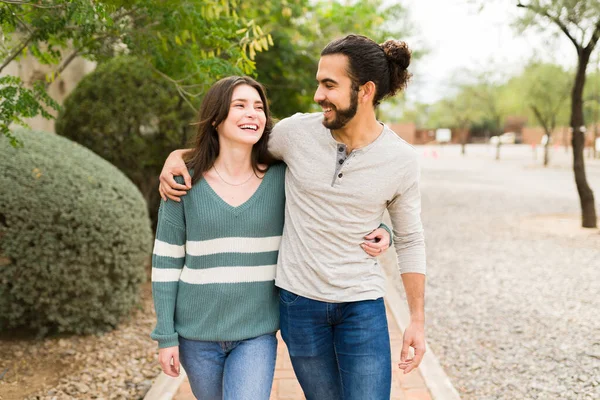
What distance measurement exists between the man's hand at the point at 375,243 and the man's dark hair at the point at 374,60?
1.71ft

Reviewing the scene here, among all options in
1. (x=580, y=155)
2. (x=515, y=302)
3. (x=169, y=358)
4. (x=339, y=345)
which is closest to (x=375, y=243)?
(x=339, y=345)

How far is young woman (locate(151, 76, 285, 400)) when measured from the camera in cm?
226

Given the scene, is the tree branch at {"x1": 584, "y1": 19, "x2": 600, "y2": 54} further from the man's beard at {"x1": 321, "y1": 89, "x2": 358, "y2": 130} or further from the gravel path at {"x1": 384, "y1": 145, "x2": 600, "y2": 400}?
the man's beard at {"x1": 321, "y1": 89, "x2": 358, "y2": 130}

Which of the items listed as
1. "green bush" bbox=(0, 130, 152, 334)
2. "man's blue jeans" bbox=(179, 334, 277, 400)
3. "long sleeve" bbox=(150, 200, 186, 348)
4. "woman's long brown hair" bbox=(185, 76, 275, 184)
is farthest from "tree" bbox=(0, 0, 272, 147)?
"man's blue jeans" bbox=(179, 334, 277, 400)

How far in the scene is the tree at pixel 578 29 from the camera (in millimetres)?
9758

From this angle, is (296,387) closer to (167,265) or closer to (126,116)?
(167,265)

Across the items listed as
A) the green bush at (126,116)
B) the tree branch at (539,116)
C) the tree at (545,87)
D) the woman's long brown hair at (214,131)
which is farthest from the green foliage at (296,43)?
the tree branch at (539,116)

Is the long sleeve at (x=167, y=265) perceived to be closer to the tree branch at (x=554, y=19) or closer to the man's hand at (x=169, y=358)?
the man's hand at (x=169, y=358)

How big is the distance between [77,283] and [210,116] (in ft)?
9.01

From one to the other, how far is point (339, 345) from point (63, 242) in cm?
293

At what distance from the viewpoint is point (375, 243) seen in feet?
7.36

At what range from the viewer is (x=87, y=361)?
14.7 ft

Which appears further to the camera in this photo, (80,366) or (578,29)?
(578,29)

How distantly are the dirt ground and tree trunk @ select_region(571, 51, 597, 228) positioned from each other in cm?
831
